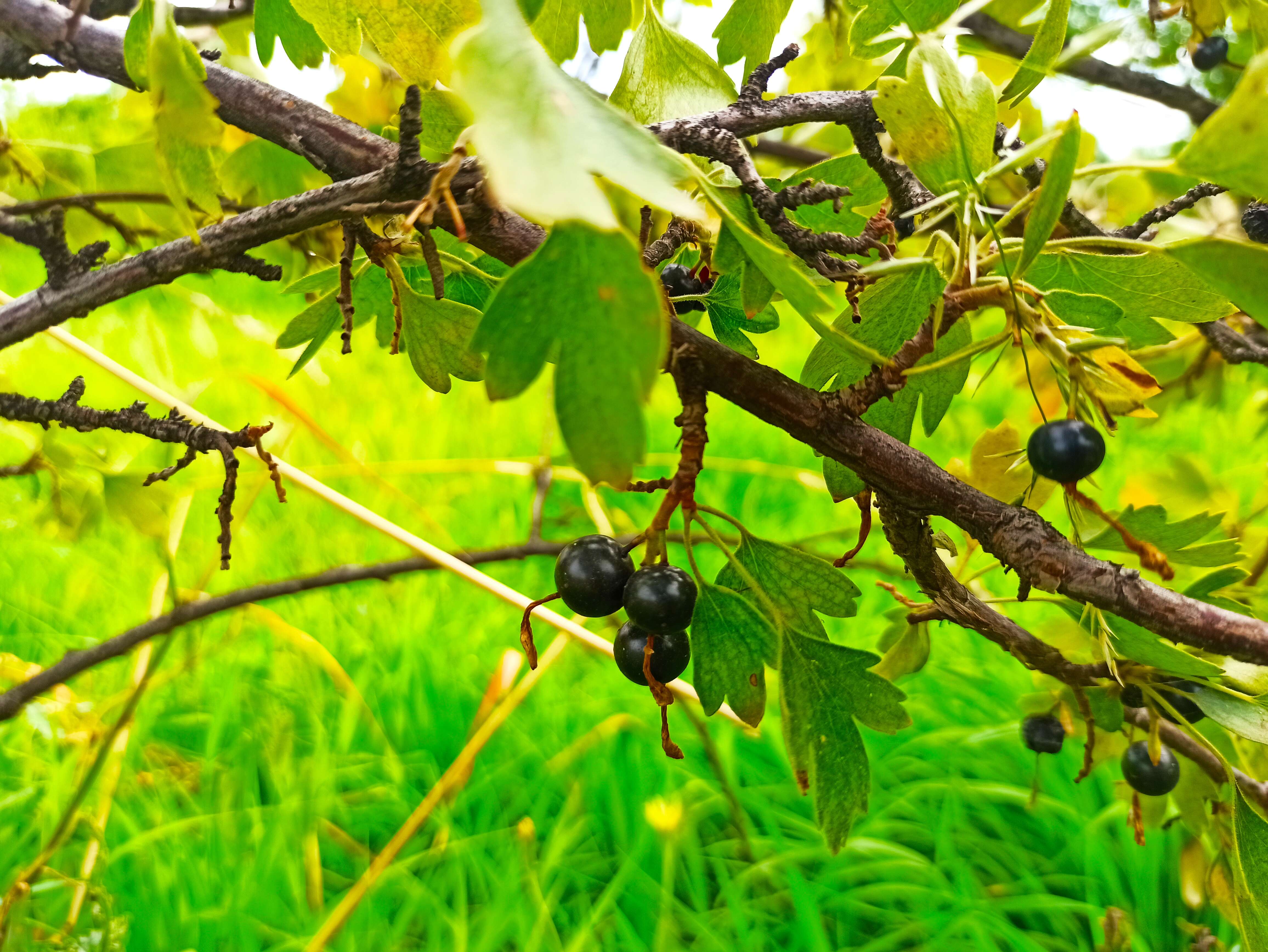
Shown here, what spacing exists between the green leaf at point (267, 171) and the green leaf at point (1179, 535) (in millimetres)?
578

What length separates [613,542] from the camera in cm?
44

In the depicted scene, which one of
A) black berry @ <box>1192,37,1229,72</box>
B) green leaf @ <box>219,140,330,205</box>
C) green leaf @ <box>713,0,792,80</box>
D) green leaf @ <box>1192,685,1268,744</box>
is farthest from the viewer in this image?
black berry @ <box>1192,37,1229,72</box>

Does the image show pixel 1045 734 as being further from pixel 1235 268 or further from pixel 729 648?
pixel 1235 268

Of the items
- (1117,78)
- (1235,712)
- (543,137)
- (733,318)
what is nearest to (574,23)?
(733,318)

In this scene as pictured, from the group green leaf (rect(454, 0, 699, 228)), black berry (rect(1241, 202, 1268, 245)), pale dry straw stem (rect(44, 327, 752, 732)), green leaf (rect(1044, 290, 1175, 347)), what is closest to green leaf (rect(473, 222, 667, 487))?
green leaf (rect(454, 0, 699, 228))

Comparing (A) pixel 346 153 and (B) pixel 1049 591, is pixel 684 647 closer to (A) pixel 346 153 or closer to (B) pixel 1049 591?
(B) pixel 1049 591

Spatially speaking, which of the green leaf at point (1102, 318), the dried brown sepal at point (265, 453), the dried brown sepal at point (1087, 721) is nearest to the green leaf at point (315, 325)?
the dried brown sepal at point (265, 453)

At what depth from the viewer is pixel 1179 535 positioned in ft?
1.68

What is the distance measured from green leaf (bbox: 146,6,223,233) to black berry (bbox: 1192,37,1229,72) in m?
1.28

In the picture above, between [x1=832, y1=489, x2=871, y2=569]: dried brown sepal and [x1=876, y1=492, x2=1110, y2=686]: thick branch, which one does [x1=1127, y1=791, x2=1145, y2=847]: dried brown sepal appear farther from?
[x1=832, y1=489, x2=871, y2=569]: dried brown sepal

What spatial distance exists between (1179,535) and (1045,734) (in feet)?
0.93

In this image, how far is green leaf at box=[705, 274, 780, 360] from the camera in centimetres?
46

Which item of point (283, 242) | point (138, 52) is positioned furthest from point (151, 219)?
point (138, 52)

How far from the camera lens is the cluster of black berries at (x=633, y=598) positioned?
0.39 meters
